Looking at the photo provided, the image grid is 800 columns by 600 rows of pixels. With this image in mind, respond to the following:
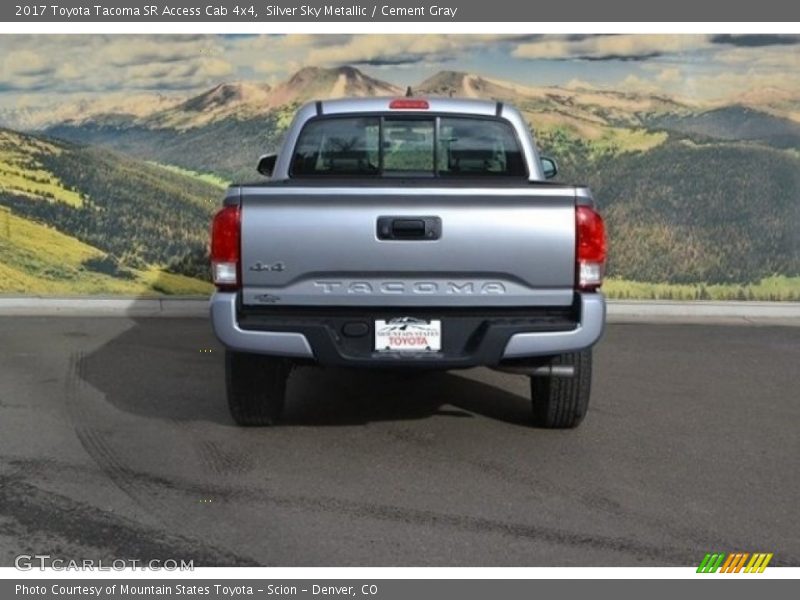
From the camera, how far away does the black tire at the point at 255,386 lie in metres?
5.77

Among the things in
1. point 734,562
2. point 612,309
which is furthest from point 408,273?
point 612,309

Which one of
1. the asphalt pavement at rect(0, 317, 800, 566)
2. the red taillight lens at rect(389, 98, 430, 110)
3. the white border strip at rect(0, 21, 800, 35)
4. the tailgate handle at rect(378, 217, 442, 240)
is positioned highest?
the white border strip at rect(0, 21, 800, 35)

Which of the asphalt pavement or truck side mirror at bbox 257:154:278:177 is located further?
truck side mirror at bbox 257:154:278:177

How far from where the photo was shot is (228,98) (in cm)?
1124

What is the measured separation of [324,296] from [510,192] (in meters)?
1.10

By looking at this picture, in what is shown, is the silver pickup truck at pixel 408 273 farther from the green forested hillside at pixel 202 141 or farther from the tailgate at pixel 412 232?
the green forested hillside at pixel 202 141

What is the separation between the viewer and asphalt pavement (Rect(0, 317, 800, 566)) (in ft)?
14.2

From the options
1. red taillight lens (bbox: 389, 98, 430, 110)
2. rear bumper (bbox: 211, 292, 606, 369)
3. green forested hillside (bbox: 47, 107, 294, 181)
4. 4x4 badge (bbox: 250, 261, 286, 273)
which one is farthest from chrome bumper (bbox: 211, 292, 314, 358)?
green forested hillside (bbox: 47, 107, 294, 181)

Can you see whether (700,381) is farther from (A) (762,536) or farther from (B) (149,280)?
(B) (149,280)

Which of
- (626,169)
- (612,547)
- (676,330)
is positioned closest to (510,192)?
(612,547)

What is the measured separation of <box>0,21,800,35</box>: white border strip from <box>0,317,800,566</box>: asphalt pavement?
13.9 feet

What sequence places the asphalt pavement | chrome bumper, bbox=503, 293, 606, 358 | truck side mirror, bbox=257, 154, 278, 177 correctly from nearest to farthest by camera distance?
the asphalt pavement → chrome bumper, bbox=503, 293, 606, 358 → truck side mirror, bbox=257, 154, 278, 177

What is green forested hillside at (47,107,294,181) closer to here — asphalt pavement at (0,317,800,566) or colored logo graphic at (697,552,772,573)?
asphalt pavement at (0,317,800,566)

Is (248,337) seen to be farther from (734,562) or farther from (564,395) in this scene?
(734,562)
